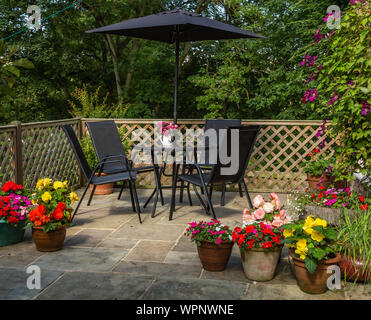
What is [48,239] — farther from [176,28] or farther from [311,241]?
[176,28]

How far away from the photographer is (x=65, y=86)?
35.4 feet

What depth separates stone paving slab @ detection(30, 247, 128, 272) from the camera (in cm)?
284

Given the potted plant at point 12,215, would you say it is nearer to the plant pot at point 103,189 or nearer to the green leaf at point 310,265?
the plant pot at point 103,189

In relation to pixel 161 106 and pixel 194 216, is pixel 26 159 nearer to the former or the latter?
pixel 194 216

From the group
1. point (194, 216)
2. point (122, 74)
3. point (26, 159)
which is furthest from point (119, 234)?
point (122, 74)

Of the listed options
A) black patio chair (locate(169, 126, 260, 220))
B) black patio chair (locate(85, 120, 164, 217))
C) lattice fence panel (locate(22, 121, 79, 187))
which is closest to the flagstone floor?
black patio chair (locate(169, 126, 260, 220))

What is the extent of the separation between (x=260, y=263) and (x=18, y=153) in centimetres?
291

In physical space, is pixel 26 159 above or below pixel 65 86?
below

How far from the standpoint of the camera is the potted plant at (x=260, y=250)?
2598mm

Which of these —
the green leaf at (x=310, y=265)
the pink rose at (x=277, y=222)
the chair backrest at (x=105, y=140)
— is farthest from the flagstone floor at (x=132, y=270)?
the chair backrest at (x=105, y=140)

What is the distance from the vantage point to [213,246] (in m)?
2.72

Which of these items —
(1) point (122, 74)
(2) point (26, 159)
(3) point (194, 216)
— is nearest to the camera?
(3) point (194, 216)
